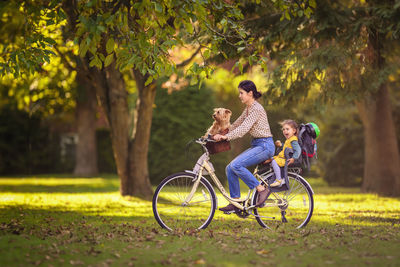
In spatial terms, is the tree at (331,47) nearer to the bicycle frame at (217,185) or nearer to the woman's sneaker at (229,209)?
the bicycle frame at (217,185)

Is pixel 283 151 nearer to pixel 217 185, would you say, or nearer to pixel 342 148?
pixel 217 185

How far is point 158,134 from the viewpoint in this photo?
59.4ft

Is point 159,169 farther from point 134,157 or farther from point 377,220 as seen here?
point 377,220

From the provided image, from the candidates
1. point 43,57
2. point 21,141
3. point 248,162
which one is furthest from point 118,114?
point 21,141

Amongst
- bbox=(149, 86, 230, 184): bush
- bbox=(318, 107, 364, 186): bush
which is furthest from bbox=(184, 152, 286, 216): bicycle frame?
bbox=(318, 107, 364, 186): bush

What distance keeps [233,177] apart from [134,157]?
5.80 metres

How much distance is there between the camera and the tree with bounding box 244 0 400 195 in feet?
33.4

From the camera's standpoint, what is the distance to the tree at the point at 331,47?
10195 millimetres

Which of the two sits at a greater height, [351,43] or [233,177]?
[351,43]

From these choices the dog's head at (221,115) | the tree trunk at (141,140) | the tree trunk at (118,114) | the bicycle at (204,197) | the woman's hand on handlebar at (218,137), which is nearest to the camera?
the woman's hand on handlebar at (218,137)

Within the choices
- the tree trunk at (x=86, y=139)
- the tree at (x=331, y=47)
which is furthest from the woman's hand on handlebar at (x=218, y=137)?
the tree trunk at (x=86, y=139)

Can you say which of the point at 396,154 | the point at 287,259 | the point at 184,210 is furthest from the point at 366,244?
the point at 396,154

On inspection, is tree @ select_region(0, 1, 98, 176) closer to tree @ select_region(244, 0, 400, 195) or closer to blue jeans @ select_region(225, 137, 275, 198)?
blue jeans @ select_region(225, 137, 275, 198)

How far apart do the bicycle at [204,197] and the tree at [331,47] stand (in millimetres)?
3394
